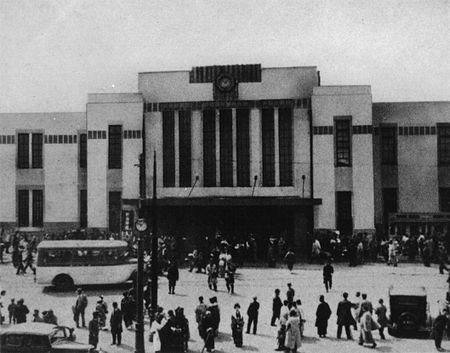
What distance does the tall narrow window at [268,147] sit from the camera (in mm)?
36656

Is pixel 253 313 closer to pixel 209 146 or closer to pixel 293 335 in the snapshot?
pixel 293 335

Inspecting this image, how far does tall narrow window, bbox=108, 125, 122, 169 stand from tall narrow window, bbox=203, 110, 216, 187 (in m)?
5.99

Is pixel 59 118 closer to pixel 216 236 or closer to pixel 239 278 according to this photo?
pixel 216 236

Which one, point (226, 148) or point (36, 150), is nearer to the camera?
point (226, 148)

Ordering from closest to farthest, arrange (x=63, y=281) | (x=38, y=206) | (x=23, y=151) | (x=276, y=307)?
1. (x=276, y=307)
2. (x=63, y=281)
3. (x=38, y=206)
4. (x=23, y=151)

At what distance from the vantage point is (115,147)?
37.8 metres

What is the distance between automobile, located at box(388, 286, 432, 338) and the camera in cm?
1769

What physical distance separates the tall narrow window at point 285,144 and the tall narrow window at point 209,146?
14.8 feet

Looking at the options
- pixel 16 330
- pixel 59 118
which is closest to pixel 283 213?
pixel 59 118

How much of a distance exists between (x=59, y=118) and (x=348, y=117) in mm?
20979

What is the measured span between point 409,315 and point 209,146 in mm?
21593

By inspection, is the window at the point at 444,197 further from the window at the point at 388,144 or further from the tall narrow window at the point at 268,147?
the tall narrow window at the point at 268,147

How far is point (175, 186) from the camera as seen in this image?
3703cm

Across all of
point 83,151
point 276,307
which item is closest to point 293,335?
point 276,307
